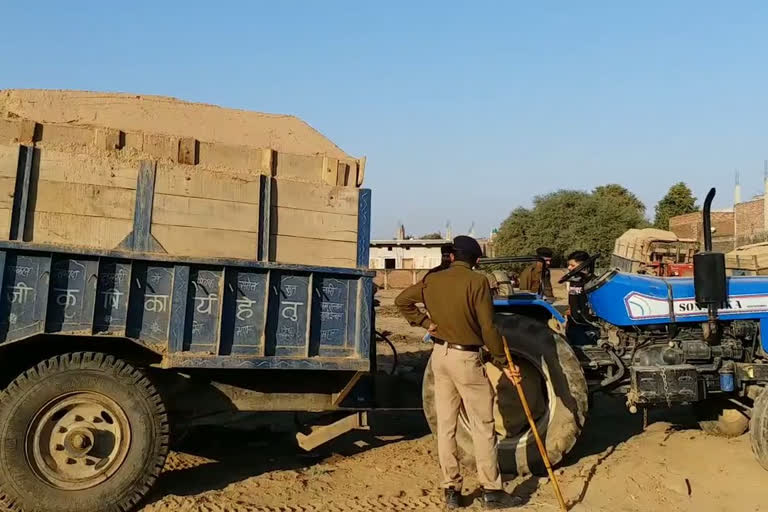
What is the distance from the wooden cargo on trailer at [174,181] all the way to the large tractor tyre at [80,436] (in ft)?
2.87

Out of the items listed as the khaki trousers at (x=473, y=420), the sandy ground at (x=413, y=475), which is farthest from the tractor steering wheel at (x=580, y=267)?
the khaki trousers at (x=473, y=420)

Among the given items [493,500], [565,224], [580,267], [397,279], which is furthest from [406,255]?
[493,500]

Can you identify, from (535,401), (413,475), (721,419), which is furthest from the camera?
(721,419)

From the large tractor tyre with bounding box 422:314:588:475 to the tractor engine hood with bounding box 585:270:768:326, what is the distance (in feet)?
2.44

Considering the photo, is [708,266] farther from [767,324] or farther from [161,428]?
[161,428]

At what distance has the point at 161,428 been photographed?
4.50 meters

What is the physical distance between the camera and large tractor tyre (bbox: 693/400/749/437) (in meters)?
6.21

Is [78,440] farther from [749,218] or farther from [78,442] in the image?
[749,218]

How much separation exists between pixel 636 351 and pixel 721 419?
127 cm

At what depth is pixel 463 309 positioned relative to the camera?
4621mm

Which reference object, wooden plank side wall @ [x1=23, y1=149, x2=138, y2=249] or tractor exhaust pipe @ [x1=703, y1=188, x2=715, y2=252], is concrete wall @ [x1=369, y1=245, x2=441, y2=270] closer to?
tractor exhaust pipe @ [x1=703, y1=188, x2=715, y2=252]

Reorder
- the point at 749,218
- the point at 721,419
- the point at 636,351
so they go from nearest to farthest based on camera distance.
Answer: the point at 636,351 < the point at 721,419 < the point at 749,218

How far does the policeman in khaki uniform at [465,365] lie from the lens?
4.61 m

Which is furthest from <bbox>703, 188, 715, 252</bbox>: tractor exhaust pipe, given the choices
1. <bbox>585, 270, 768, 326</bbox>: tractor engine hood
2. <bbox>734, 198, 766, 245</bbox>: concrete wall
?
<bbox>734, 198, 766, 245</bbox>: concrete wall
